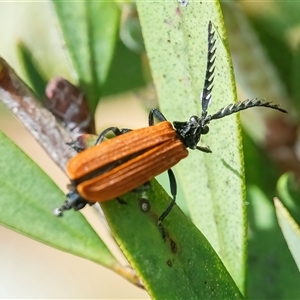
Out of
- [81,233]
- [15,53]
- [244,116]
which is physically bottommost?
[81,233]

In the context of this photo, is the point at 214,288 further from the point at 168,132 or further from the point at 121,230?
the point at 168,132

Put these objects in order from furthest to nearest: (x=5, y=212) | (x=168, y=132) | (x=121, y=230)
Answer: (x=168, y=132)
(x=5, y=212)
(x=121, y=230)

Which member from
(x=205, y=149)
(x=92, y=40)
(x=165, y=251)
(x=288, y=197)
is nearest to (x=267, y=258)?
(x=288, y=197)

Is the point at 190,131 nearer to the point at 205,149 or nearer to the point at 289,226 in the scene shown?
the point at 205,149

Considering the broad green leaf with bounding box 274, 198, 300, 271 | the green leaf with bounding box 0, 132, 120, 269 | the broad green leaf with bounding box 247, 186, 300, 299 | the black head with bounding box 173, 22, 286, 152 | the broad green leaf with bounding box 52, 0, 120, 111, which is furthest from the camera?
the broad green leaf with bounding box 52, 0, 120, 111

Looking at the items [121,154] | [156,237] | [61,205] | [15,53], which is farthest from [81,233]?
[15,53]

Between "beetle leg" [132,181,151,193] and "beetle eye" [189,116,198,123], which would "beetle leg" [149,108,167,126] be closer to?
"beetle eye" [189,116,198,123]

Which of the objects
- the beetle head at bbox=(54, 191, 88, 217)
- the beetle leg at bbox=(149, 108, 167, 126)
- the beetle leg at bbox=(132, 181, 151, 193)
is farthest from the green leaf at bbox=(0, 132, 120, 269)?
the beetle leg at bbox=(149, 108, 167, 126)
